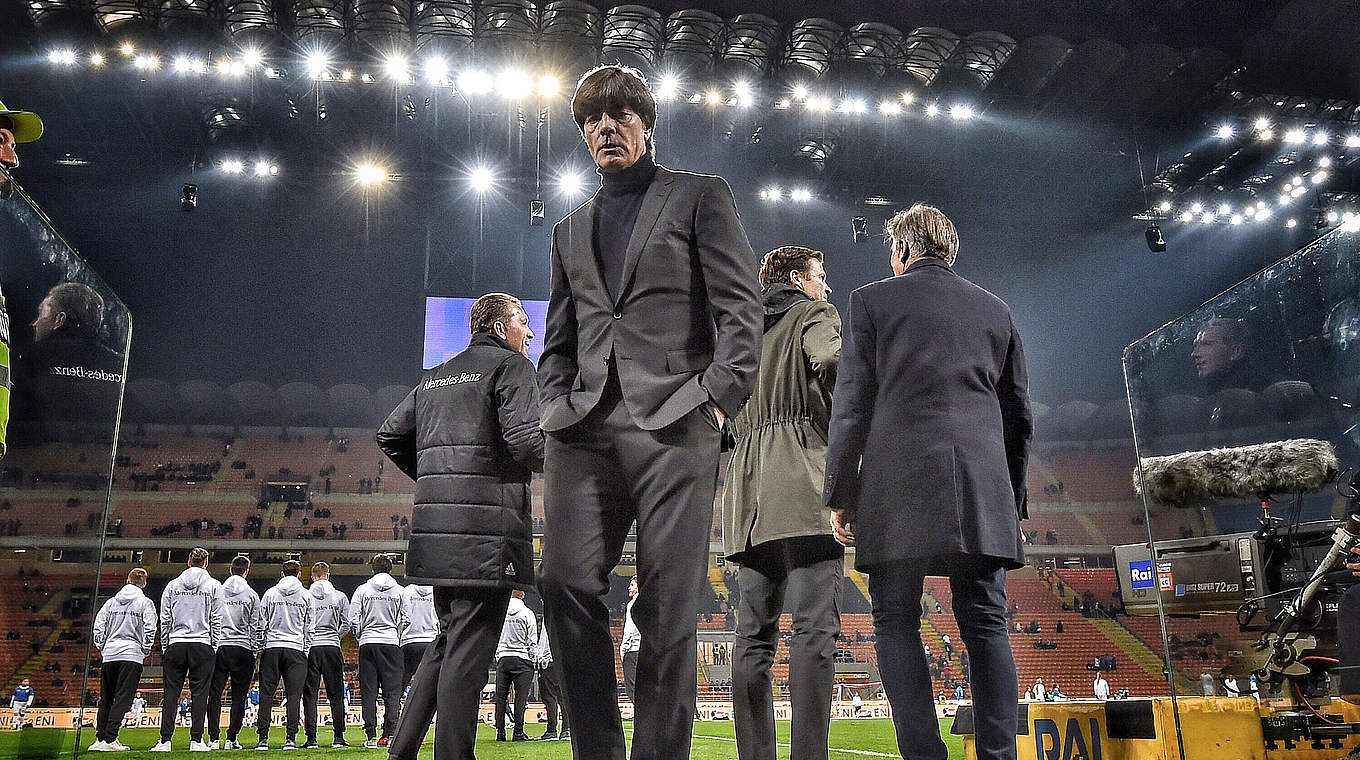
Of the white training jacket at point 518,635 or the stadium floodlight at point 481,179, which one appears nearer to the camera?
the white training jacket at point 518,635

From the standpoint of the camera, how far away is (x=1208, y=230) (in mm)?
17438

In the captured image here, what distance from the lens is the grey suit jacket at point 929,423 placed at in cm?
228

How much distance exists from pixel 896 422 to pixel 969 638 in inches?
22.5

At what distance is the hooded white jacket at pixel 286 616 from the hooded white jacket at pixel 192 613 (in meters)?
0.36

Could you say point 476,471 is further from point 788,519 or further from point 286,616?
point 286,616

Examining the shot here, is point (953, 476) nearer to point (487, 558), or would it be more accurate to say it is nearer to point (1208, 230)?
point (487, 558)

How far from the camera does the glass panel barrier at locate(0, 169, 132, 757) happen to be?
11.0 ft

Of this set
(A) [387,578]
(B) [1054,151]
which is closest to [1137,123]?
(B) [1054,151]

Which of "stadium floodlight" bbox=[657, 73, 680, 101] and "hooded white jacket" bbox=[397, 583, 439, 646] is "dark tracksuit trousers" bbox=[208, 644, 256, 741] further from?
"stadium floodlight" bbox=[657, 73, 680, 101]

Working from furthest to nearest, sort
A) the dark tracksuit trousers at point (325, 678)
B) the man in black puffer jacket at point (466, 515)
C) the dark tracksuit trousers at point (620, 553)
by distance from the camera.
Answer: the dark tracksuit trousers at point (325, 678), the man in black puffer jacket at point (466, 515), the dark tracksuit trousers at point (620, 553)

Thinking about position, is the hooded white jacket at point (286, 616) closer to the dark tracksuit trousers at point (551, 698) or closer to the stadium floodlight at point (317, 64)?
the dark tracksuit trousers at point (551, 698)

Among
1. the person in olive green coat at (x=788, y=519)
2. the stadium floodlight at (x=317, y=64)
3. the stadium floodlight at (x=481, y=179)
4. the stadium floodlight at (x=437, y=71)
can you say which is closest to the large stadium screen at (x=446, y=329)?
the stadium floodlight at (x=481, y=179)

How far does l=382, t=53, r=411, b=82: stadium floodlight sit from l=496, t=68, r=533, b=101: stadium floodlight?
52.6 inches

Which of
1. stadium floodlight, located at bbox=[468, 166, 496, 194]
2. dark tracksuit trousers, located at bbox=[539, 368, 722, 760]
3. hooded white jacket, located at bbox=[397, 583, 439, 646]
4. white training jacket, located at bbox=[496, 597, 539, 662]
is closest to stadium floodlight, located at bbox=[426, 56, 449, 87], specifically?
stadium floodlight, located at bbox=[468, 166, 496, 194]
